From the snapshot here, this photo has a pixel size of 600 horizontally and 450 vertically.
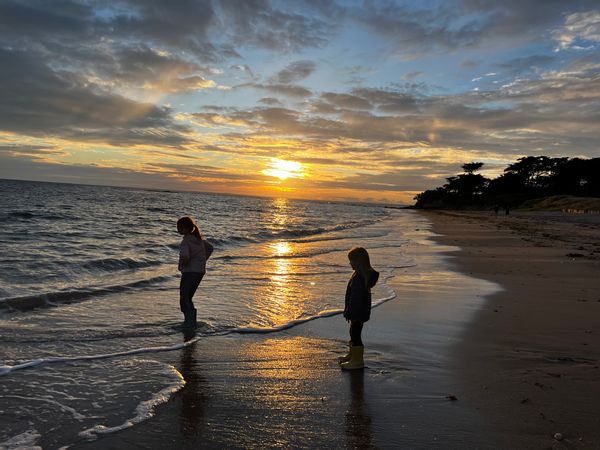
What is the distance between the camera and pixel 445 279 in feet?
38.6

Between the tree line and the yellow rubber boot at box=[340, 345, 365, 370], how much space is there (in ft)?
239

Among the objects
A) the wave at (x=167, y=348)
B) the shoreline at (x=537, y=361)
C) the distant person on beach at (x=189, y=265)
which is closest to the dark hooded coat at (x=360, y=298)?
the shoreline at (x=537, y=361)

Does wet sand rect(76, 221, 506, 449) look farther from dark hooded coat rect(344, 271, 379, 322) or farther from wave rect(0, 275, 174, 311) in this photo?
wave rect(0, 275, 174, 311)

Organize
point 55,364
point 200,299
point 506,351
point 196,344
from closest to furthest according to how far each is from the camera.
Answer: point 55,364 < point 506,351 < point 196,344 < point 200,299

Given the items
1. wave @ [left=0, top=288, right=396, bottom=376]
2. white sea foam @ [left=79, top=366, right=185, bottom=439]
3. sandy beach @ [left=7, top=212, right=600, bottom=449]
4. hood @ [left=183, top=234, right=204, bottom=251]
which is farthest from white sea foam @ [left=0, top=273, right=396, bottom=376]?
hood @ [left=183, top=234, right=204, bottom=251]

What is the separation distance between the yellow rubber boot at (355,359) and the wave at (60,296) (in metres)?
5.80

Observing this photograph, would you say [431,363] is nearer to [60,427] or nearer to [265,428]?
[265,428]

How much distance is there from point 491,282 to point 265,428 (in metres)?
8.81

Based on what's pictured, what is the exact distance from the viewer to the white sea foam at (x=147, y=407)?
12.1 ft

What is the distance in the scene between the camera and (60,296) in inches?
354

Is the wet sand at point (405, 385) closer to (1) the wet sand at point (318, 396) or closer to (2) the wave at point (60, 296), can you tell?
(1) the wet sand at point (318, 396)

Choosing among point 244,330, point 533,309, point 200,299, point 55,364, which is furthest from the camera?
point 200,299

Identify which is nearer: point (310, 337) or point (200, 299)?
point (310, 337)

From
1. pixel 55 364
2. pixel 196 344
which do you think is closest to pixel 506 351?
pixel 196 344
